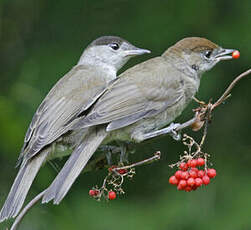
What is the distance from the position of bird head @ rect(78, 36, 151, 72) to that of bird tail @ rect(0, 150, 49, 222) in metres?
1.48

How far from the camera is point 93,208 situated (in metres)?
5.47

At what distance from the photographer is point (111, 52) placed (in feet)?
17.7

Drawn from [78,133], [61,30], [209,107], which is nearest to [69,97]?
[78,133]

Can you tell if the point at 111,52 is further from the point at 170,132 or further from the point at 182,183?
the point at 182,183

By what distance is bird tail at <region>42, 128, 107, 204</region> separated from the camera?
334 centimetres

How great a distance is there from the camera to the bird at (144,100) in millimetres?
3828

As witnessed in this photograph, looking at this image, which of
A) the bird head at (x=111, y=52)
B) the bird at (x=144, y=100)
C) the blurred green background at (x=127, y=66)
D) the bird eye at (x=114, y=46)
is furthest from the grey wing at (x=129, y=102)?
the bird eye at (x=114, y=46)

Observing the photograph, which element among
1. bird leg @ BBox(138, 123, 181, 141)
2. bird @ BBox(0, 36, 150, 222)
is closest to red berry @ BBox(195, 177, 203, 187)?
bird leg @ BBox(138, 123, 181, 141)

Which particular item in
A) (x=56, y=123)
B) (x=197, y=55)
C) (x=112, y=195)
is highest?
(x=197, y=55)

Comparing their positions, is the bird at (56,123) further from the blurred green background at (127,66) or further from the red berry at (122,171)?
the red berry at (122,171)

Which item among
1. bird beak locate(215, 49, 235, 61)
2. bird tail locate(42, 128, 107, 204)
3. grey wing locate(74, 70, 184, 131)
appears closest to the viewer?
bird tail locate(42, 128, 107, 204)

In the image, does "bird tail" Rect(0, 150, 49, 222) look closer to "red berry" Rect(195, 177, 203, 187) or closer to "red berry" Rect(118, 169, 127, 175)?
"red berry" Rect(118, 169, 127, 175)

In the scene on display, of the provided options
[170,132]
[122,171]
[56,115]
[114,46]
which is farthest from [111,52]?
[122,171]

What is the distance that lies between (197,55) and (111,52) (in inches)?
43.8
